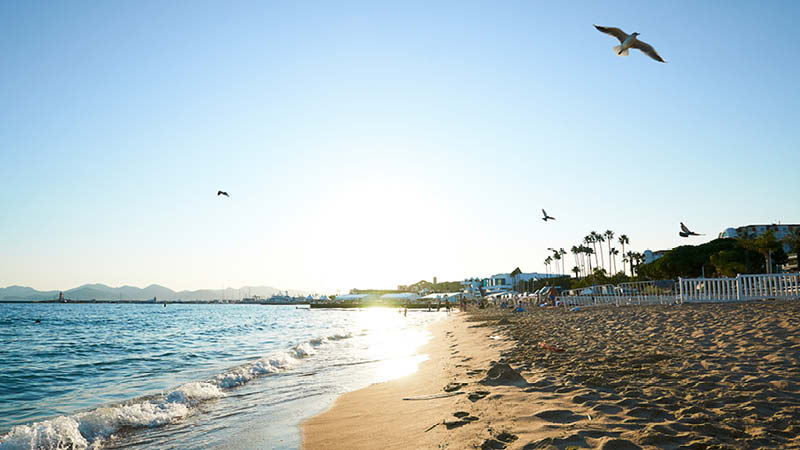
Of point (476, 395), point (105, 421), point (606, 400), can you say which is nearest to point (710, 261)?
point (476, 395)

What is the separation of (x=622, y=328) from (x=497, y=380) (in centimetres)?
661

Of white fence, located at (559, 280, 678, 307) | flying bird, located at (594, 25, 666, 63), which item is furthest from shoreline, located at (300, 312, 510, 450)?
white fence, located at (559, 280, 678, 307)

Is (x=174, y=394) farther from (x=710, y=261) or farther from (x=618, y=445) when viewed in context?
(x=710, y=261)

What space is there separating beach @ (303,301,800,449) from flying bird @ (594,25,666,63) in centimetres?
567

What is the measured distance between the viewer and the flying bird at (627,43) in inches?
357

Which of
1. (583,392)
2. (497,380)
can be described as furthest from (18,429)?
(583,392)

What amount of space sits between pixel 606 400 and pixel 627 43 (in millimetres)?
7368

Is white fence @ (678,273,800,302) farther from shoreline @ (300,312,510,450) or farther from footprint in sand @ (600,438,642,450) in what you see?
footprint in sand @ (600,438,642,450)

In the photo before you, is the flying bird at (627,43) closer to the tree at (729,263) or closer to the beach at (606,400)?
the beach at (606,400)

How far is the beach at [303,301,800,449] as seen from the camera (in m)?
3.85

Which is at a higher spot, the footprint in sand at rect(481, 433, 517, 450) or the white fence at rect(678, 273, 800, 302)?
the white fence at rect(678, 273, 800, 302)

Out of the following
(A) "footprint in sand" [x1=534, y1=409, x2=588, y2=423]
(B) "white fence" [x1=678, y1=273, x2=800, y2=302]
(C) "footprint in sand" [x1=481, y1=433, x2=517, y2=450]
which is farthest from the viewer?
(B) "white fence" [x1=678, y1=273, x2=800, y2=302]

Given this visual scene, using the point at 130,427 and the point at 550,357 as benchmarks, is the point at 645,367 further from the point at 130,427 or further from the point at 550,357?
the point at 130,427

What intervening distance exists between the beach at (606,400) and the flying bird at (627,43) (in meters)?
5.67
